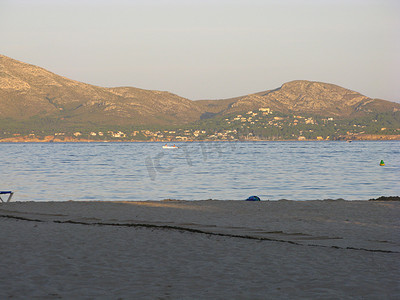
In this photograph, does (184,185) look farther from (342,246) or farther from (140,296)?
(140,296)

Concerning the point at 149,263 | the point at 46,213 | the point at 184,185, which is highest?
the point at 149,263

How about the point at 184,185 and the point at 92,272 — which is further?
the point at 184,185

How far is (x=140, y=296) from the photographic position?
9078 millimetres

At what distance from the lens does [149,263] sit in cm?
1213

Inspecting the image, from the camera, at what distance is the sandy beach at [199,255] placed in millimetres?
9625

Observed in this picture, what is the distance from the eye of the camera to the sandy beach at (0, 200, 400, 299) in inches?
379

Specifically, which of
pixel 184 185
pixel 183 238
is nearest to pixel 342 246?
pixel 183 238

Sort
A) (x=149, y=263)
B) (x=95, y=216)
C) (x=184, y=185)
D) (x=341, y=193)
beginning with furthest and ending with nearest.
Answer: (x=184, y=185)
(x=341, y=193)
(x=95, y=216)
(x=149, y=263)

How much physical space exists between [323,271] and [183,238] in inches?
220

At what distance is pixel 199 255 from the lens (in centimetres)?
1323

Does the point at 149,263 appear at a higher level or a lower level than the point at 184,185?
higher

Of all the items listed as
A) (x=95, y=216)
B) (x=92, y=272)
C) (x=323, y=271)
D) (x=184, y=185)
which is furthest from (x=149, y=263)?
(x=184, y=185)

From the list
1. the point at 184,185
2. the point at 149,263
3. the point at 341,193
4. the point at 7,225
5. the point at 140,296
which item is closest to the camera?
the point at 140,296

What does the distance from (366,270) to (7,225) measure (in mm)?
12603
